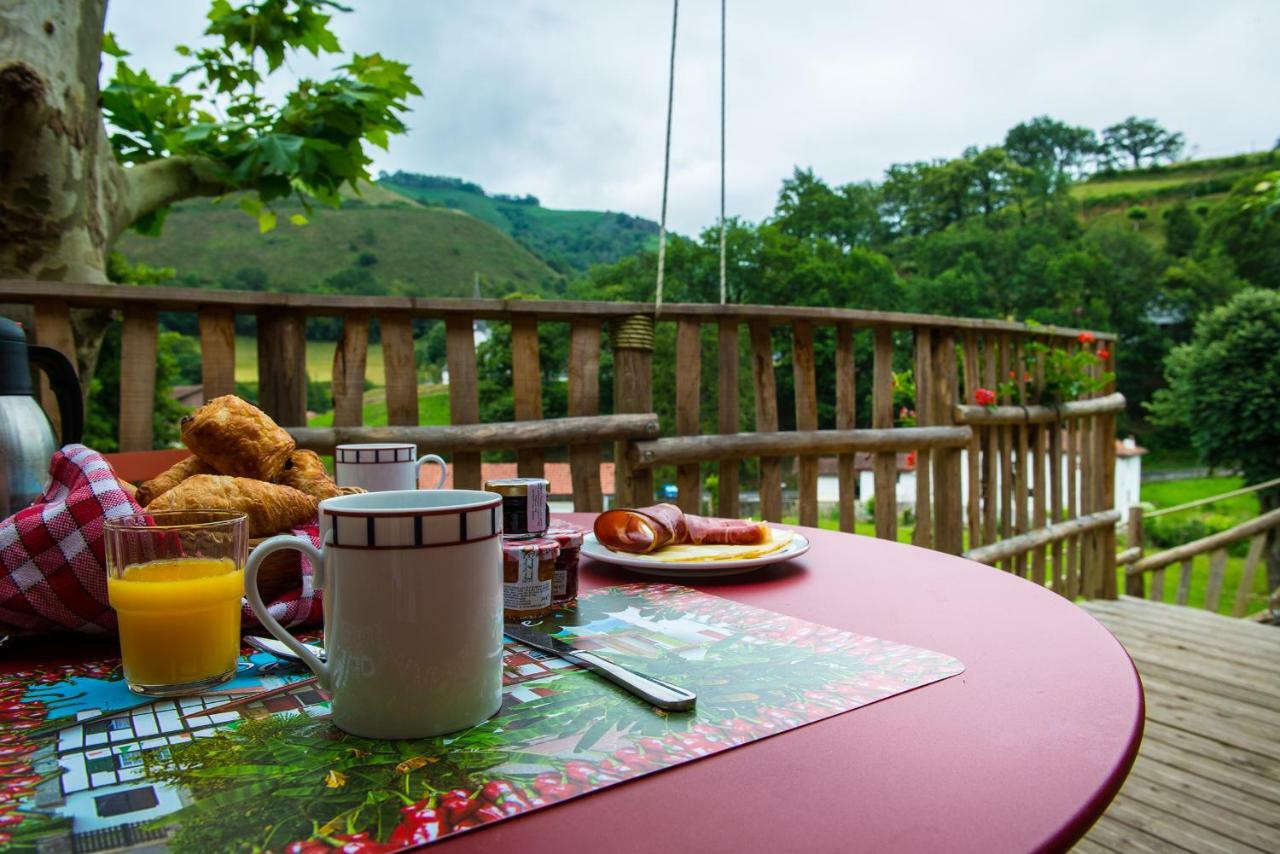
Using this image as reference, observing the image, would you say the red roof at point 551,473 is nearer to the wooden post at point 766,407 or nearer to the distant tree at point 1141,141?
the wooden post at point 766,407

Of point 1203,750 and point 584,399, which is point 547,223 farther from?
point 1203,750

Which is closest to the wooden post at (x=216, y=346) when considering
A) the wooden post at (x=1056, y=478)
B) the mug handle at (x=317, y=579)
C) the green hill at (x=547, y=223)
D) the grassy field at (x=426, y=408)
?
the grassy field at (x=426, y=408)

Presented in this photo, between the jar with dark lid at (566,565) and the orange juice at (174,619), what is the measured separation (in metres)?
0.30

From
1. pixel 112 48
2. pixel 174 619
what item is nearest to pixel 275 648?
pixel 174 619

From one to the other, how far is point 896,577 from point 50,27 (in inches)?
112

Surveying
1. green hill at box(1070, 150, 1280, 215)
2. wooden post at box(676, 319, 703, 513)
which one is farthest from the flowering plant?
green hill at box(1070, 150, 1280, 215)

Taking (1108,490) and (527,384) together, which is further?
(1108,490)

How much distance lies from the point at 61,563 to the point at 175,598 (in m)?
0.16

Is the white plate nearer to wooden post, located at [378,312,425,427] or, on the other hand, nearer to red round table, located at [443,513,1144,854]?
red round table, located at [443,513,1144,854]

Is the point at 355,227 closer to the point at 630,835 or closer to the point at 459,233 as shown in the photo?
the point at 459,233

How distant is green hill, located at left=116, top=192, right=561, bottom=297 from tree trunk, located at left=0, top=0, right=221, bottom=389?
68.7ft

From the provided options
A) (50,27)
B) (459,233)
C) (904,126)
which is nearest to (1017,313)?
(904,126)

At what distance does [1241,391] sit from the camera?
12562 mm

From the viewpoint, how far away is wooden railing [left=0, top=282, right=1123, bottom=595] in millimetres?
2016
